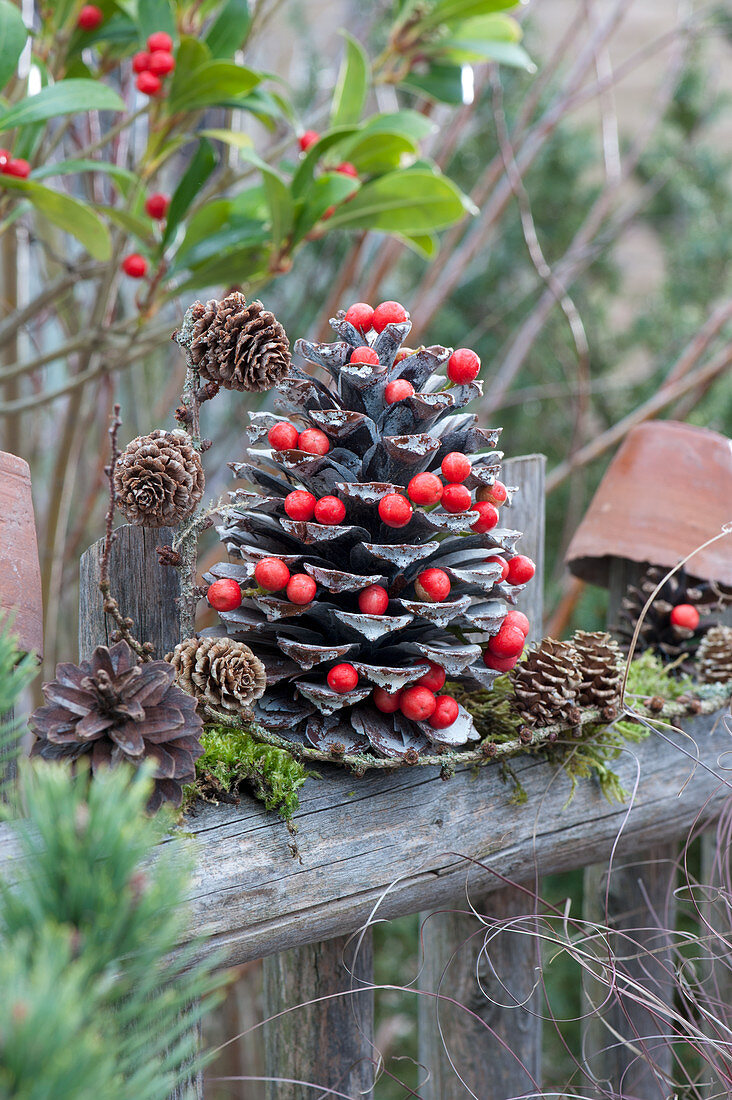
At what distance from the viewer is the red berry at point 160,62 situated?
3.07 ft

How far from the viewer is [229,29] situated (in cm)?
102

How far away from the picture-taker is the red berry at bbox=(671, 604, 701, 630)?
948mm

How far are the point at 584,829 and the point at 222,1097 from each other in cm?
189

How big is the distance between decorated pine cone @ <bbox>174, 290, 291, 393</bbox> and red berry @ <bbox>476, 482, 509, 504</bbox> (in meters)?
0.19

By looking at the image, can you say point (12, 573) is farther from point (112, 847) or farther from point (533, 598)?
point (533, 598)

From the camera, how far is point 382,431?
0.70 meters

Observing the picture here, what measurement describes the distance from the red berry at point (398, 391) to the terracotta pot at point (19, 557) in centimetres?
29

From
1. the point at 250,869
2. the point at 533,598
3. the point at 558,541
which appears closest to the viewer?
the point at 250,869

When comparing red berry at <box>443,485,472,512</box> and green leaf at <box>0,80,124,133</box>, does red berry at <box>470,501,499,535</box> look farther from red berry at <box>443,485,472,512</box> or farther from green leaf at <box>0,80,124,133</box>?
green leaf at <box>0,80,124,133</box>

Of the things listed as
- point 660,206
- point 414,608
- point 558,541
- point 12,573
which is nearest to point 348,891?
point 414,608

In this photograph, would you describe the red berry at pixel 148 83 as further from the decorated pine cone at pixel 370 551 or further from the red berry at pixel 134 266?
the decorated pine cone at pixel 370 551

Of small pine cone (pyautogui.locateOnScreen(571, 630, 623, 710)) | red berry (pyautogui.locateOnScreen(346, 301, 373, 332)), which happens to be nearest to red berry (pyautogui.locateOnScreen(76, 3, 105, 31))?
red berry (pyautogui.locateOnScreen(346, 301, 373, 332))

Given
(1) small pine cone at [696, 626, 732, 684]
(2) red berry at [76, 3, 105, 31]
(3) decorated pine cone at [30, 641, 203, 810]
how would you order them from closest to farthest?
(3) decorated pine cone at [30, 641, 203, 810]
(1) small pine cone at [696, 626, 732, 684]
(2) red berry at [76, 3, 105, 31]

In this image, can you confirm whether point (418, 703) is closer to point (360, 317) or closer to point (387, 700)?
point (387, 700)
